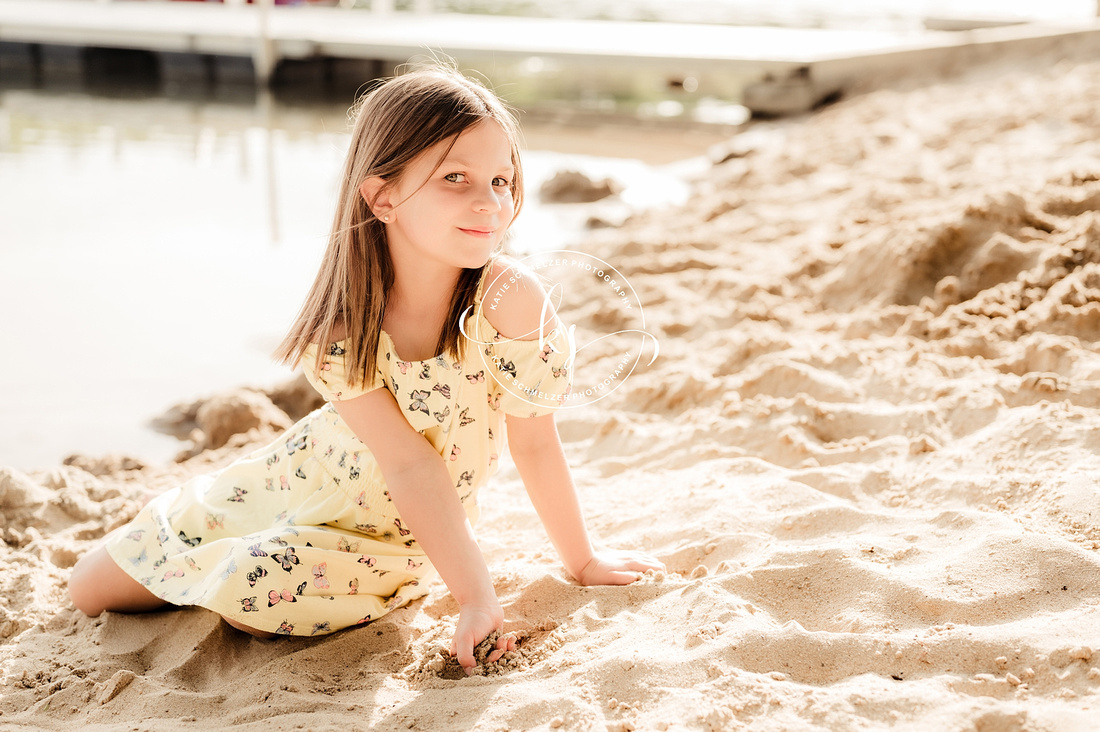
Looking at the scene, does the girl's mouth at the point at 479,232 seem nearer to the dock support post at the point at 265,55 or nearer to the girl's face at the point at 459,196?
the girl's face at the point at 459,196

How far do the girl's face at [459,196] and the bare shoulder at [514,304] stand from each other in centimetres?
13

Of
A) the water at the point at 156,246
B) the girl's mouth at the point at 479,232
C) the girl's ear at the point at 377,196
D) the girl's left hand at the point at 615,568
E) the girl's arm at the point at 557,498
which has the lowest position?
the water at the point at 156,246

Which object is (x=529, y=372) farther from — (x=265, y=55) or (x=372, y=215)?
(x=265, y=55)

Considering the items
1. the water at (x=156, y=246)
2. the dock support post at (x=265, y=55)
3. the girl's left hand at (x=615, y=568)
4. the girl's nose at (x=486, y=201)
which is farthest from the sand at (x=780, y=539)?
the dock support post at (x=265, y=55)

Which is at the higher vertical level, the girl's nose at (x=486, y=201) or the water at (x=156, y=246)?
the girl's nose at (x=486, y=201)

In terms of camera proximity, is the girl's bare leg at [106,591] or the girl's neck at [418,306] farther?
the girl's bare leg at [106,591]

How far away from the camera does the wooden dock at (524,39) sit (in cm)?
958

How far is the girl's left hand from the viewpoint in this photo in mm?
1858

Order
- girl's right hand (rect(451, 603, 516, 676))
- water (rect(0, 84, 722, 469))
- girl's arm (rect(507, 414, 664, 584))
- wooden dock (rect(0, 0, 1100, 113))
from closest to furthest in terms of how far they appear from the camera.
Result: girl's right hand (rect(451, 603, 516, 676))
girl's arm (rect(507, 414, 664, 584))
water (rect(0, 84, 722, 469))
wooden dock (rect(0, 0, 1100, 113))

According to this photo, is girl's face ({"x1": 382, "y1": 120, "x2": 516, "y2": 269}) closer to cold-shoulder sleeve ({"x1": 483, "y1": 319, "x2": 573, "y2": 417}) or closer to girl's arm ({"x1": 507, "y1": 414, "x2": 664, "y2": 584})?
cold-shoulder sleeve ({"x1": 483, "y1": 319, "x2": 573, "y2": 417})

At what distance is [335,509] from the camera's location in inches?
74.1

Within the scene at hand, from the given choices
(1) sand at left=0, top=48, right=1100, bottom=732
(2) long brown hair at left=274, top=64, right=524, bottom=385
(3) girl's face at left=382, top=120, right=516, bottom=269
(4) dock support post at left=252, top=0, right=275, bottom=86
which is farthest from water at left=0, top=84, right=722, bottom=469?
(4) dock support post at left=252, top=0, right=275, bottom=86

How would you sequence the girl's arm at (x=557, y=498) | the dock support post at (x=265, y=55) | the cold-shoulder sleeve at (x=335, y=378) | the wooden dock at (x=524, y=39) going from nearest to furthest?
the cold-shoulder sleeve at (x=335, y=378)
the girl's arm at (x=557, y=498)
the wooden dock at (x=524, y=39)
the dock support post at (x=265, y=55)

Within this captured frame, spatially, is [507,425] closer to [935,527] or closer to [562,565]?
[562,565]
